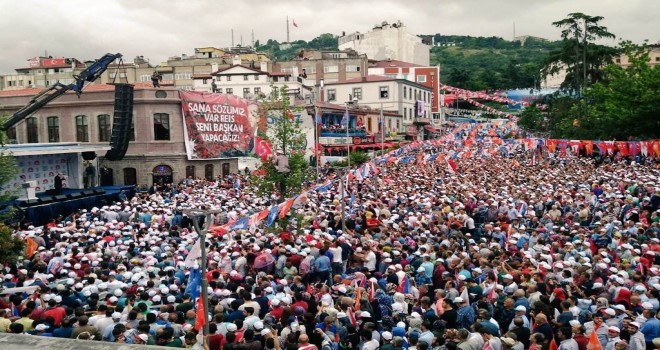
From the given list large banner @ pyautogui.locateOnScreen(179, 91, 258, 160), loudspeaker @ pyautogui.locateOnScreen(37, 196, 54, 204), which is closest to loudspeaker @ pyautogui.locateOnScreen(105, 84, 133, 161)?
large banner @ pyautogui.locateOnScreen(179, 91, 258, 160)

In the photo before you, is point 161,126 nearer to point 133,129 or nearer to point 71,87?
point 133,129

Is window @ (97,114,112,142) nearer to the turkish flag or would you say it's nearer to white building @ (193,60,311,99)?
the turkish flag

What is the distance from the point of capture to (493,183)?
27625mm

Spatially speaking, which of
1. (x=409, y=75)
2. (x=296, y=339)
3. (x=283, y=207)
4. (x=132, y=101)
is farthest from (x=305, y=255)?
(x=409, y=75)

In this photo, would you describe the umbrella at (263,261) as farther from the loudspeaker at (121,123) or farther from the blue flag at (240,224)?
the loudspeaker at (121,123)

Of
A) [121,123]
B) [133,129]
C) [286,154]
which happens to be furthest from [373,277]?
[133,129]

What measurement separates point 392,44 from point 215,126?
68.9 meters

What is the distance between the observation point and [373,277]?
1309 cm

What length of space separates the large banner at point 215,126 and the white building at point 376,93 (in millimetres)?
29140

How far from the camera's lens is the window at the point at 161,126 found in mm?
38469

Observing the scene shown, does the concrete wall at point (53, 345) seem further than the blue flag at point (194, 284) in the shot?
No

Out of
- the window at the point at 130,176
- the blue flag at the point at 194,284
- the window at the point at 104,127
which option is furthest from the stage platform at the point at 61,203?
the blue flag at the point at 194,284

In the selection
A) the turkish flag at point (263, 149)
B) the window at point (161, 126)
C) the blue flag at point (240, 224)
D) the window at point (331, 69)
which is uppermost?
the window at point (331, 69)

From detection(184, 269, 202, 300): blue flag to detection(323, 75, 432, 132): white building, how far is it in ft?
A: 190
